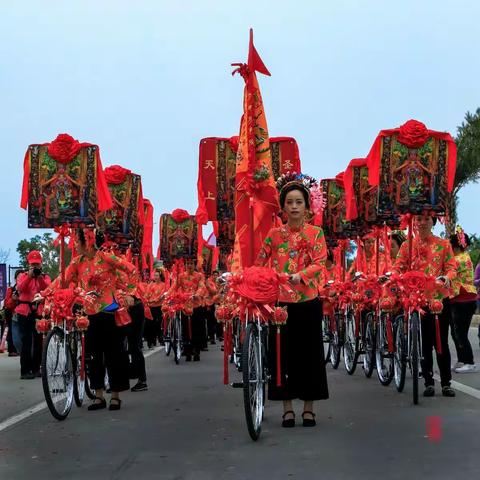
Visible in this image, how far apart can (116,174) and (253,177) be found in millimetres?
5534

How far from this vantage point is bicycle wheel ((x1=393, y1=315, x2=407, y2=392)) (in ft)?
33.9

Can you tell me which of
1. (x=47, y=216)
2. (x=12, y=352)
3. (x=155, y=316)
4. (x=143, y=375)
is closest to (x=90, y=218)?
(x=47, y=216)

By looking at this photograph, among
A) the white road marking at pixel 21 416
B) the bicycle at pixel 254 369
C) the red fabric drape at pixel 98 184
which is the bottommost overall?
the white road marking at pixel 21 416

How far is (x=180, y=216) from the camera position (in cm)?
2094

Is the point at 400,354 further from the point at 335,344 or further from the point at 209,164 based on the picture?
the point at 209,164

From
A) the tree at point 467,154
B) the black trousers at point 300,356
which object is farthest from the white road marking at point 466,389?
the tree at point 467,154

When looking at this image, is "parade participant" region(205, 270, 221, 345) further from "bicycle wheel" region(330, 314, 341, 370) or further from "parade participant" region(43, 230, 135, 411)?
"parade participant" region(43, 230, 135, 411)

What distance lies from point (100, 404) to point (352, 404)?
2554mm

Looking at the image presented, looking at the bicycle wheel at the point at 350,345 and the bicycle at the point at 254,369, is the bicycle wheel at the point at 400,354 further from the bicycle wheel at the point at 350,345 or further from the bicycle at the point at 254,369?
the bicycle at the point at 254,369

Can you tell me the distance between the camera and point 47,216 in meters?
11.1

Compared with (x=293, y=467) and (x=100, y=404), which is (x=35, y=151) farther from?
(x=293, y=467)

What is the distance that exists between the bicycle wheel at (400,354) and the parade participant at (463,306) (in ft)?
8.28

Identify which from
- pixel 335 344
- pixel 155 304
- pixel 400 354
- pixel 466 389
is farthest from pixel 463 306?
pixel 155 304

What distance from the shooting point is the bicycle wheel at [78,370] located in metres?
9.67
